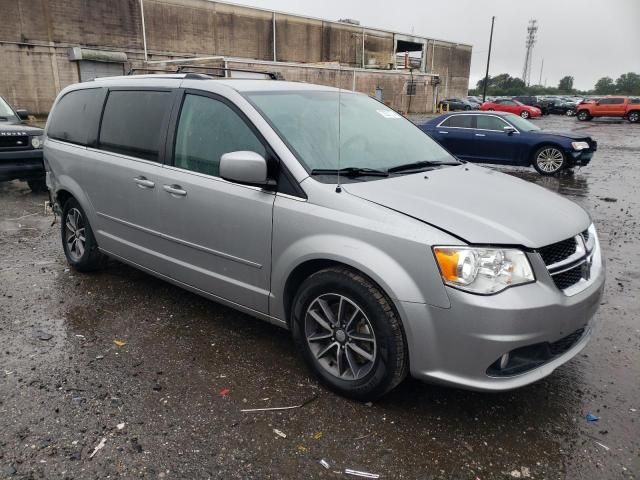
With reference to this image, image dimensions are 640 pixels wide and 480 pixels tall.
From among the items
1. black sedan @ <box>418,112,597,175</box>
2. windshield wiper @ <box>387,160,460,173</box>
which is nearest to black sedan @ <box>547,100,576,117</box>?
black sedan @ <box>418,112,597,175</box>

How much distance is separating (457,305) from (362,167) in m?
1.19

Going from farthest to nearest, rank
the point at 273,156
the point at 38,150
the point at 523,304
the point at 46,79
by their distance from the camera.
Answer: the point at 46,79 → the point at 38,150 → the point at 273,156 → the point at 523,304

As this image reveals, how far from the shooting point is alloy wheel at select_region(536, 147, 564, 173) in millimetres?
11891

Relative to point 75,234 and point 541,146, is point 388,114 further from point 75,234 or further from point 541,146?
point 541,146

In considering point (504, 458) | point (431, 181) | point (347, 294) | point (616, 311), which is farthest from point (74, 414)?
point (616, 311)

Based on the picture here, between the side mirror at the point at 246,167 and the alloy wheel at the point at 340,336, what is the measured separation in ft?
2.65

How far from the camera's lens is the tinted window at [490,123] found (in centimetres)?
1241

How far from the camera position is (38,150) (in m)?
8.84

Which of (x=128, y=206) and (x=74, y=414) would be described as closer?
(x=74, y=414)

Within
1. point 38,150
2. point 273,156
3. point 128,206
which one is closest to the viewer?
point 273,156

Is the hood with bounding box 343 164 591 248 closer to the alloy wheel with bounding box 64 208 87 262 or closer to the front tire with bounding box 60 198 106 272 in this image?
the front tire with bounding box 60 198 106 272

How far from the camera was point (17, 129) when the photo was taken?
8.70m

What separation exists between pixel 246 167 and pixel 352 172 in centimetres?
66

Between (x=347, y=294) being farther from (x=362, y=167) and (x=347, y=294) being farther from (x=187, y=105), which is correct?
(x=187, y=105)
